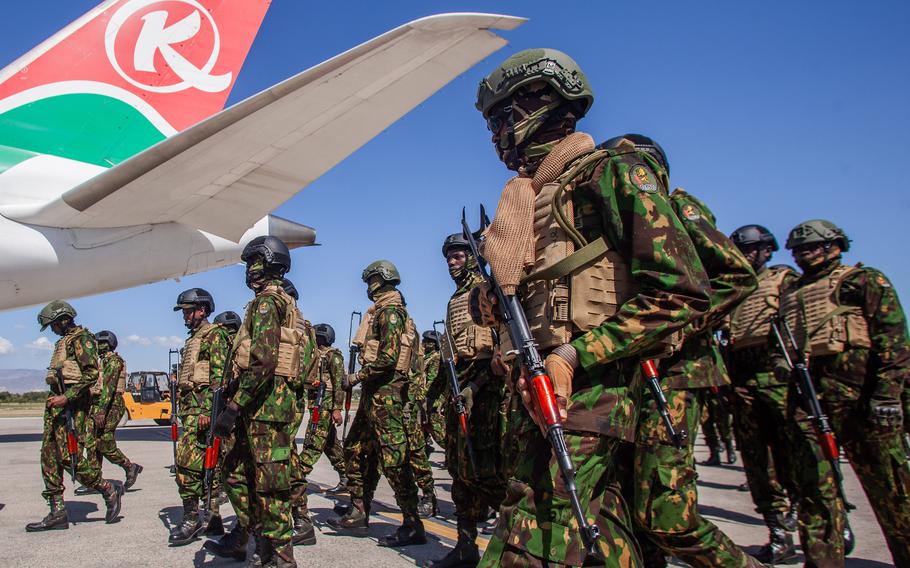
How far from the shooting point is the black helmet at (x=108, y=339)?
A: 9.52 metres

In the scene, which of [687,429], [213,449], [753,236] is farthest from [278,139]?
[687,429]

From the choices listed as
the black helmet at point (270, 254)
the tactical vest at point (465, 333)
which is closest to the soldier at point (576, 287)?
the tactical vest at point (465, 333)

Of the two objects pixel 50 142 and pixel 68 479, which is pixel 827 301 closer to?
pixel 50 142

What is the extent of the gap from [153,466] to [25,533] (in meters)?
4.61

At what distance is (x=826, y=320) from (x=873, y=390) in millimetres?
505

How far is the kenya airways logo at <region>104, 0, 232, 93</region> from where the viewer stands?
7613 mm

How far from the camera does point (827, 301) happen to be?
4.28 m

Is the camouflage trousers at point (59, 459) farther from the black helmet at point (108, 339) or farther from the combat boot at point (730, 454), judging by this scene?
the combat boot at point (730, 454)

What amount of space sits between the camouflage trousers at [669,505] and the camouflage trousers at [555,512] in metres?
0.68

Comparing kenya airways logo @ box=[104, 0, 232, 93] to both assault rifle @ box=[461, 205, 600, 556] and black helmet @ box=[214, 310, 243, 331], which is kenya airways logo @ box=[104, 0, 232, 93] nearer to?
black helmet @ box=[214, 310, 243, 331]

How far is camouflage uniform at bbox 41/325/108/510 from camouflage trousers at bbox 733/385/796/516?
5.66 m

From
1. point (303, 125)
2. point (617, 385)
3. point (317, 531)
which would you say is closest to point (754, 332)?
point (617, 385)

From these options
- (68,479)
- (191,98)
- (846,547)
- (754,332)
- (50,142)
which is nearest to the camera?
(846,547)

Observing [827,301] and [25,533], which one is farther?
[25,533]
